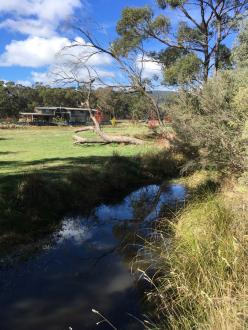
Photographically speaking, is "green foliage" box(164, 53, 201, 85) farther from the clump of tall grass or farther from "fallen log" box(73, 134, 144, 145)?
the clump of tall grass

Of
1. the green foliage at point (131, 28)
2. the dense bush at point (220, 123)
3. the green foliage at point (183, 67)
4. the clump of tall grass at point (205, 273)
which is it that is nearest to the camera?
the clump of tall grass at point (205, 273)

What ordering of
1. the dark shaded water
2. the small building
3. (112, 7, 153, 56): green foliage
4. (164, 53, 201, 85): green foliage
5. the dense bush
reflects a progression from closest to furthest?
the dark shaded water
the dense bush
(164, 53, 201, 85): green foliage
(112, 7, 153, 56): green foliage
the small building

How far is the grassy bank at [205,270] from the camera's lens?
4.83m

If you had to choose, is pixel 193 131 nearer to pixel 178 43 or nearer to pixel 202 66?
pixel 202 66

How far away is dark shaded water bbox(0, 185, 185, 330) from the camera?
22.0 ft

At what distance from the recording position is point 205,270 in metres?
6.46

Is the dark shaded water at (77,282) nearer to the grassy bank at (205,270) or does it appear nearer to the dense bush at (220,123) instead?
the grassy bank at (205,270)

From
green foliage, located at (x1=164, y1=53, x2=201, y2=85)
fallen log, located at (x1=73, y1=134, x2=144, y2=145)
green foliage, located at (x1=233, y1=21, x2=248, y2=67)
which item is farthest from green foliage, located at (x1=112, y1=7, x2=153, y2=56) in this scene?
green foliage, located at (x1=233, y1=21, x2=248, y2=67)

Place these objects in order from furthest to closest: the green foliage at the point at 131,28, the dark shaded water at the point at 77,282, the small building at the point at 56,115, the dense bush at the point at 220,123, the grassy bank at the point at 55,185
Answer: the small building at the point at 56,115
the green foliage at the point at 131,28
the dense bush at the point at 220,123
the grassy bank at the point at 55,185
the dark shaded water at the point at 77,282

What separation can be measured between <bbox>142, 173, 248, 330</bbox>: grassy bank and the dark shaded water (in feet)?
2.04

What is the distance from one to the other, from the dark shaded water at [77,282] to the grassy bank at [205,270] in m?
0.62

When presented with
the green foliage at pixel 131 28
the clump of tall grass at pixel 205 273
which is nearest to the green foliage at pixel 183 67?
the green foliage at pixel 131 28

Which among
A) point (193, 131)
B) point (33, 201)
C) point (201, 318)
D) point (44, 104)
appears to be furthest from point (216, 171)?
point (44, 104)

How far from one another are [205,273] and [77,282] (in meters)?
2.72
